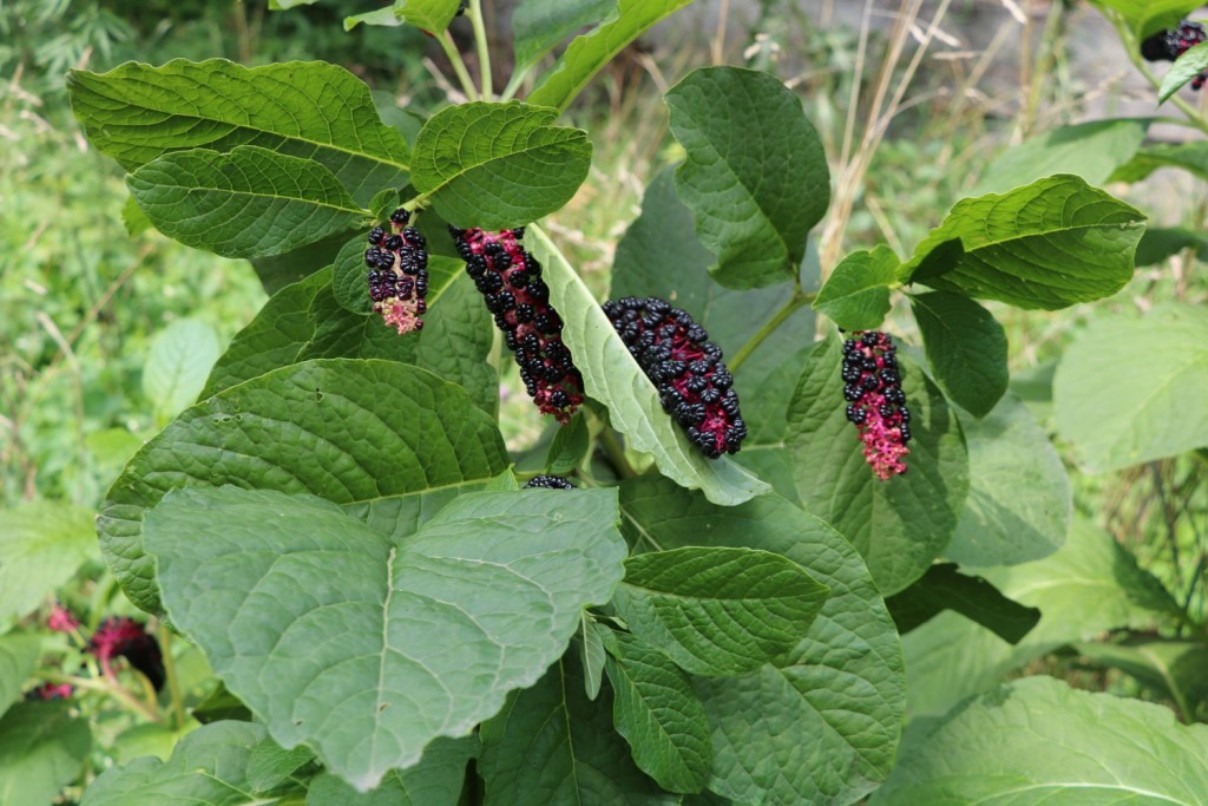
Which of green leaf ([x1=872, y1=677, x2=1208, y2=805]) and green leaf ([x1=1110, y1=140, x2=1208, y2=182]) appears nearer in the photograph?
green leaf ([x1=872, y1=677, x2=1208, y2=805])

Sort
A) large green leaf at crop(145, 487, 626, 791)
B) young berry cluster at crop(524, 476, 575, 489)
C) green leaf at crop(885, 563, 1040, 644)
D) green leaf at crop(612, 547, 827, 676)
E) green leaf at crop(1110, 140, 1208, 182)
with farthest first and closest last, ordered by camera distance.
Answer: green leaf at crop(1110, 140, 1208, 182) < green leaf at crop(885, 563, 1040, 644) < young berry cluster at crop(524, 476, 575, 489) < green leaf at crop(612, 547, 827, 676) < large green leaf at crop(145, 487, 626, 791)

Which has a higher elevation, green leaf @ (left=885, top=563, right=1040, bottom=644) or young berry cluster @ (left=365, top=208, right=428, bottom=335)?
young berry cluster @ (left=365, top=208, right=428, bottom=335)

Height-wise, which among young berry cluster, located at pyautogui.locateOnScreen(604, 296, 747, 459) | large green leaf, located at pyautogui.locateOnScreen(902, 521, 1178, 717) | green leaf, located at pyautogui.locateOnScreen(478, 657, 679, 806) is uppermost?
young berry cluster, located at pyautogui.locateOnScreen(604, 296, 747, 459)

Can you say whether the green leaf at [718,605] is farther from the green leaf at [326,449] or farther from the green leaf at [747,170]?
the green leaf at [747,170]

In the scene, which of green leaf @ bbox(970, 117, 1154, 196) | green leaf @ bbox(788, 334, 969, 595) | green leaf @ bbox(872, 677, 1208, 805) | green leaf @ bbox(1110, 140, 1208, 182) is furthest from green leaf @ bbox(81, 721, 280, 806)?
green leaf @ bbox(1110, 140, 1208, 182)

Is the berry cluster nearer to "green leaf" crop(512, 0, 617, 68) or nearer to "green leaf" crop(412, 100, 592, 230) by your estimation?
"green leaf" crop(512, 0, 617, 68)

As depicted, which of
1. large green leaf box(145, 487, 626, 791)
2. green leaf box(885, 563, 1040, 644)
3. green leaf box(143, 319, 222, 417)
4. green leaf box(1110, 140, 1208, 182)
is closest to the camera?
large green leaf box(145, 487, 626, 791)

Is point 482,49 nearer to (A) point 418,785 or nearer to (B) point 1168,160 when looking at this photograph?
(A) point 418,785

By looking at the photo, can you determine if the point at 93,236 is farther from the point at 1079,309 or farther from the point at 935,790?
the point at 935,790

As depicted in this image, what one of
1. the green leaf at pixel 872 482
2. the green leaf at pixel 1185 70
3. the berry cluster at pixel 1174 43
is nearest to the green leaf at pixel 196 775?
the green leaf at pixel 872 482
